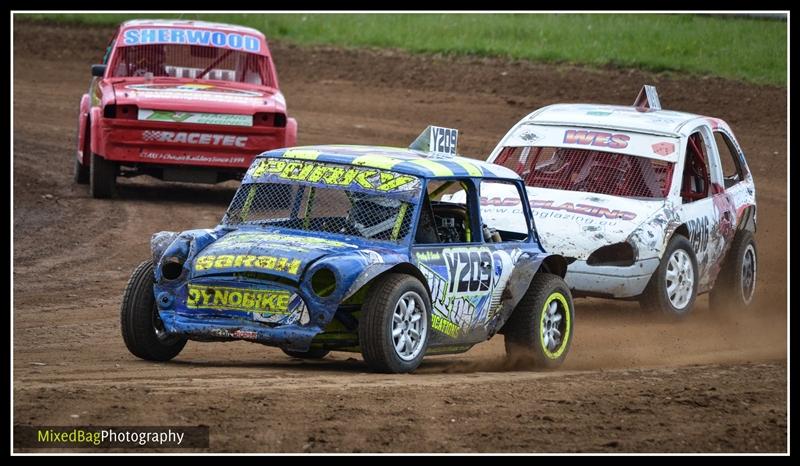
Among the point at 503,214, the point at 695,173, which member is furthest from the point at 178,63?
the point at 503,214

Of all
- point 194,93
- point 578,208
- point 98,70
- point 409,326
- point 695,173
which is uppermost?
point 98,70

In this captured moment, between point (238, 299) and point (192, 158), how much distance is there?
7.71m

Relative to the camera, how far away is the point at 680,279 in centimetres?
1237

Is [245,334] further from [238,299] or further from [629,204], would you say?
[629,204]

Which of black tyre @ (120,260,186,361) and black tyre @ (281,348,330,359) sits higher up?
black tyre @ (120,260,186,361)

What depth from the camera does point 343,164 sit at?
971 centimetres

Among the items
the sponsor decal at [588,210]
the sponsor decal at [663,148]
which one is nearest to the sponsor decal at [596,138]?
the sponsor decal at [663,148]

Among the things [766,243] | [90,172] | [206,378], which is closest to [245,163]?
[90,172]

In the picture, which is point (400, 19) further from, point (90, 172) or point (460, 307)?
point (460, 307)

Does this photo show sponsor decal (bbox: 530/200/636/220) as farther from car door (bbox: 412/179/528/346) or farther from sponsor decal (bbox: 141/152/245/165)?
sponsor decal (bbox: 141/152/245/165)

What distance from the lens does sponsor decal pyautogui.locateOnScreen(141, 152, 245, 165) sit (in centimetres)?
1644

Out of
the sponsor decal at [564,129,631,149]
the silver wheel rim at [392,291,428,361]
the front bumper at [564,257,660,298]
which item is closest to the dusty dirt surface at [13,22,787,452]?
the silver wheel rim at [392,291,428,361]

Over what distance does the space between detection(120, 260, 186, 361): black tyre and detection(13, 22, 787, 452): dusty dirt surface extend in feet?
0.41

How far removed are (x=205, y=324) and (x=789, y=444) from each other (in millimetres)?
3308
